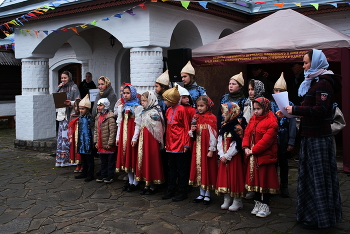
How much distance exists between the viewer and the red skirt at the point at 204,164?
5.16 m

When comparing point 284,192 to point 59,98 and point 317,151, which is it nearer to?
point 317,151

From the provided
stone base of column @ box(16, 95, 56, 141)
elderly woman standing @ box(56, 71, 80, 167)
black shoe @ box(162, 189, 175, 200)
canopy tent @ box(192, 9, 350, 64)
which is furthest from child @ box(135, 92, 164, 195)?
stone base of column @ box(16, 95, 56, 141)

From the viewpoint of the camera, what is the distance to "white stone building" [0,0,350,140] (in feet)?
26.1

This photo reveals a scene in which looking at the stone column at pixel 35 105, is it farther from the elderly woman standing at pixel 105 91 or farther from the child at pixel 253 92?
the child at pixel 253 92

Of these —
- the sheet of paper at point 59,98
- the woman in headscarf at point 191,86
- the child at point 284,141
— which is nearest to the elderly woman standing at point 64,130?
the sheet of paper at point 59,98

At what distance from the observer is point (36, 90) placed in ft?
33.5

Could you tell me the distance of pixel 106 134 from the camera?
20.9ft

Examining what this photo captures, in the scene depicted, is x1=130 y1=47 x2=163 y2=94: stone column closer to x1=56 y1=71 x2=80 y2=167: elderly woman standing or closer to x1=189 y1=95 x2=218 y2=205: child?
x1=56 y1=71 x2=80 y2=167: elderly woman standing

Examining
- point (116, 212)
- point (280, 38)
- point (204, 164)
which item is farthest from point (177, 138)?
point (280, 38)

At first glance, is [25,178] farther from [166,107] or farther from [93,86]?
[93,86]

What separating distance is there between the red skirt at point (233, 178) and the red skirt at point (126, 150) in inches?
64.6

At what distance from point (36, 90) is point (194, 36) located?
170 inches

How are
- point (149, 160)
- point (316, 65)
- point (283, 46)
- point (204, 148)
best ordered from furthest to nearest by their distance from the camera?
point (283, 46), point (149, 160), point (204, 148), point (316, 65)

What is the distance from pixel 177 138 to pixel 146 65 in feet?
9.53
